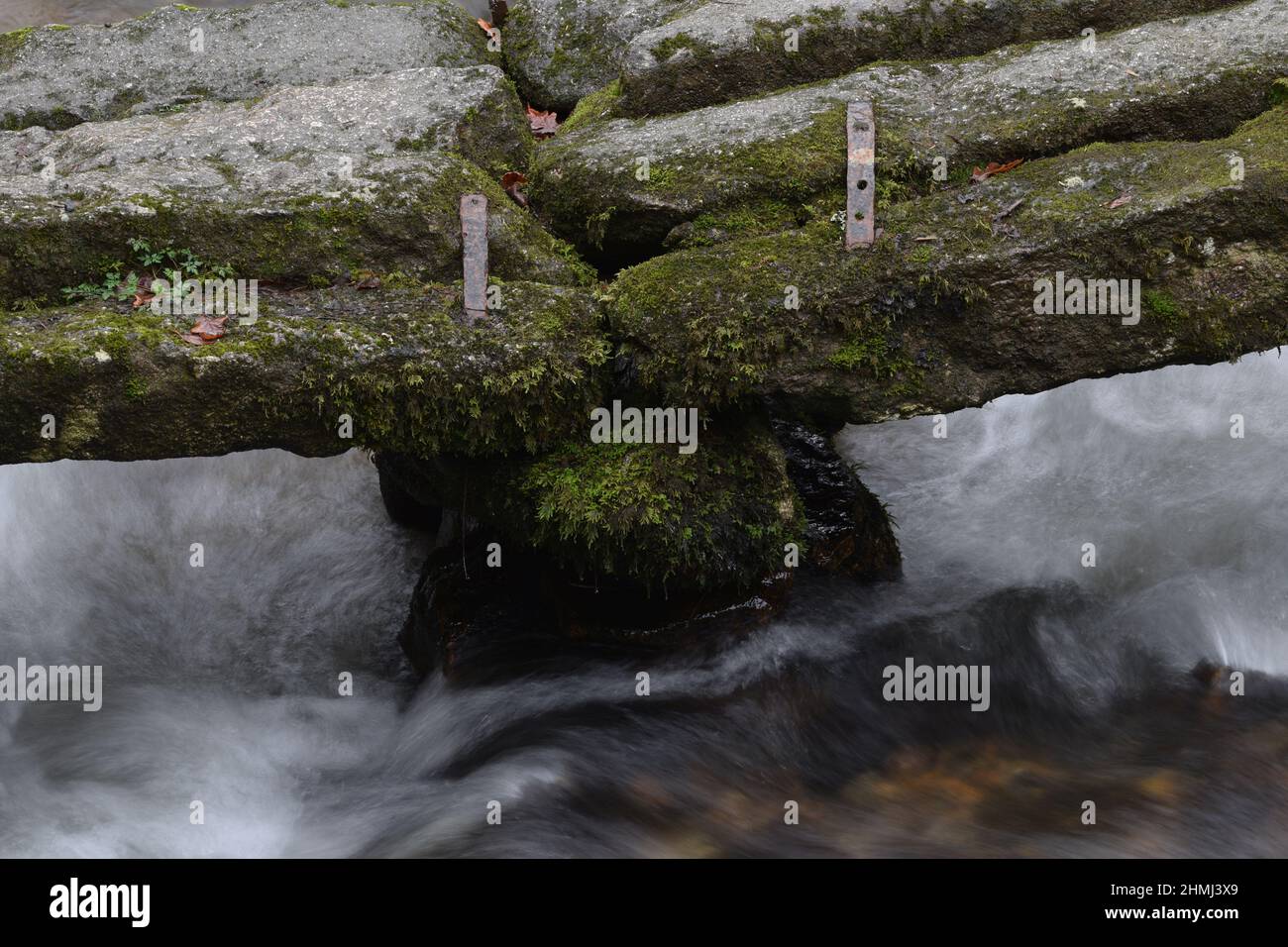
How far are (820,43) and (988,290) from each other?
1.95 m

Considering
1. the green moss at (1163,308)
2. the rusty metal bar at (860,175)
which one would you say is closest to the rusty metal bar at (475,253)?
the rusty metal bar at (860,175)

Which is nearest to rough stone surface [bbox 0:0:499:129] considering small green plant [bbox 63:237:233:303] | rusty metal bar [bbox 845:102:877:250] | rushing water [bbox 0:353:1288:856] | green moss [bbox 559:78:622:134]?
green moss [bbox 559:78:622:134]

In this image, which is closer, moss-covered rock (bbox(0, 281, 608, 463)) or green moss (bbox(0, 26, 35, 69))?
moss-covered rock (bbox(0, 281, 608, 463))

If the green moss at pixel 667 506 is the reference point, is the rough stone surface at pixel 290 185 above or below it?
above

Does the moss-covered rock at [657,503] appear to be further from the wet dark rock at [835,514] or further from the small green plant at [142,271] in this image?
the small green plant at [142,271]

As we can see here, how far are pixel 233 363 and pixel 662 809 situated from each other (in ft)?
8.34

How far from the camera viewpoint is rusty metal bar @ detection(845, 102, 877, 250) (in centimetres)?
469

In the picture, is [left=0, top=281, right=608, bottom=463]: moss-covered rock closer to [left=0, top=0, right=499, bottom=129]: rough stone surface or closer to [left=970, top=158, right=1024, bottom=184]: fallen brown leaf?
[left=970, top=158, right=1024, bottom=184]: fallen brown leaf

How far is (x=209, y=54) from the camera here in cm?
634

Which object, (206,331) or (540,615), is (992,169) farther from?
(206,331)

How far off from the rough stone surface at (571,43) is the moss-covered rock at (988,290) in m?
2.25

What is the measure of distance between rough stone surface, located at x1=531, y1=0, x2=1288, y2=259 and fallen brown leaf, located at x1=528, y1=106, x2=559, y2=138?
2.71ft

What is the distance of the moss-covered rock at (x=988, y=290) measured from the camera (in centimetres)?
440

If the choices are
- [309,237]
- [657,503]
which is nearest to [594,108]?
[309,237]
